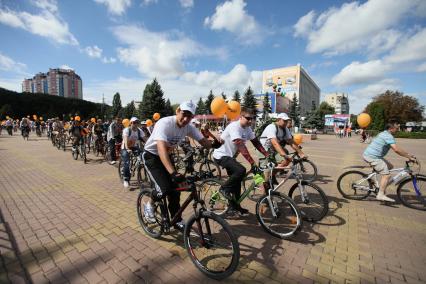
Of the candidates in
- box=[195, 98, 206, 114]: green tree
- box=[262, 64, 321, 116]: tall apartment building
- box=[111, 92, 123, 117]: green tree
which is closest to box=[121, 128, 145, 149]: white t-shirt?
box=[195, 98, 206, 114]: green tree

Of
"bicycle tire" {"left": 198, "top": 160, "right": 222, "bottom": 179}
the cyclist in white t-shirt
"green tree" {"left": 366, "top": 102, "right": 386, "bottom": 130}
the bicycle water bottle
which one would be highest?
"green tree" {"left": 366, "top": 102, "right": 386, "bottom": 130}

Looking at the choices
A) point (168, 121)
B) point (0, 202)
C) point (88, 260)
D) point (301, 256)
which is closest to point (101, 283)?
point (88, 260)

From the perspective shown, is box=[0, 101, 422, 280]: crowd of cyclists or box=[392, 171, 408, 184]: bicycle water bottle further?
box=[392, 171, 408, 184]: bicycle water bottle

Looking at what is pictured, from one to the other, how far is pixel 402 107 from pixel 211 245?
220 feet

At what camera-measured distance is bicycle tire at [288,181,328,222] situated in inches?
160

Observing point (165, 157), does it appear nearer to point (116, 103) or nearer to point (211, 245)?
point (211, 245)

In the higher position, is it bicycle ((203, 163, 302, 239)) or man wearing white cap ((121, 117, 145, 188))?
man wearing white cap ((121, 117, 145, 188))

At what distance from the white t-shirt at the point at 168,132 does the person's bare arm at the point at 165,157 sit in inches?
3.1

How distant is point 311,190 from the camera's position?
13.6ft

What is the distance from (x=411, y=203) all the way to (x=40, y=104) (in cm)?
8783

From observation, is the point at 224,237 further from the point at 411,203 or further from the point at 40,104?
the point at 40,104

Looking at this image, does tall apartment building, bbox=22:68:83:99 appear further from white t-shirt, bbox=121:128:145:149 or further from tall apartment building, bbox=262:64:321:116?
white t-shirt, bbox=121:128:145:149

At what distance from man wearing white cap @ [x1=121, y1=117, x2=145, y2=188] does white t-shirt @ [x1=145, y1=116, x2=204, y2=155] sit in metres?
3.20

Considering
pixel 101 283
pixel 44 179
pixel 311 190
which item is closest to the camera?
pixel 101 283
